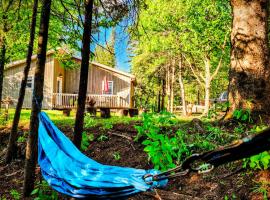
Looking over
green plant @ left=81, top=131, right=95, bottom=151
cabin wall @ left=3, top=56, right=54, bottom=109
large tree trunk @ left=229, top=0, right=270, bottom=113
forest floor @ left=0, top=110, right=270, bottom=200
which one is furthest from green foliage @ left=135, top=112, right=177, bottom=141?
cabin wall @ left=3, top=56, right=54, bottom=109

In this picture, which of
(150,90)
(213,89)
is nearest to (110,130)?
(150,90)

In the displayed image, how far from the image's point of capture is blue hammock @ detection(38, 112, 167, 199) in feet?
9.27

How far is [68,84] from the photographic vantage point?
2264 cm

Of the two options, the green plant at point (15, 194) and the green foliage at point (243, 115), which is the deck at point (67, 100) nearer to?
the green plant at point (15, 194)

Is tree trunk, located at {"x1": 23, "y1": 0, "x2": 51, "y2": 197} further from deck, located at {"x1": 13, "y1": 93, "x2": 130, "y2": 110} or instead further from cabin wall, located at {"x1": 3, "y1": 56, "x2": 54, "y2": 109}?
cabin wall, located at {"x1": 3, "y1": 56, "x2": 54, "y2": 109}

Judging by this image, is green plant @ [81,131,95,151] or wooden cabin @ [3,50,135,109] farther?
wooden cabin @ [3,50,135,109]

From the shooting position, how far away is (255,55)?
5.62 m

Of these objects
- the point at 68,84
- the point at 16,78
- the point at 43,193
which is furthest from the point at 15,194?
the point at 16,78

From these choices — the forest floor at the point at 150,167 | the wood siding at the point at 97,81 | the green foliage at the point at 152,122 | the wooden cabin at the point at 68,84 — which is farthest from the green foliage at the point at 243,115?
the wood siding at the point at 97,81

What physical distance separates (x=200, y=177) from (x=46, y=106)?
59.6 ft

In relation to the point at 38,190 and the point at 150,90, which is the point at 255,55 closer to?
the point at 38,190

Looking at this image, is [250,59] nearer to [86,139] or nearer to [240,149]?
[86,139]

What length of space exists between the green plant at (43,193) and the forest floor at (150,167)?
0.47 feet

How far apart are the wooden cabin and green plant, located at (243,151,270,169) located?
56.0 ft
